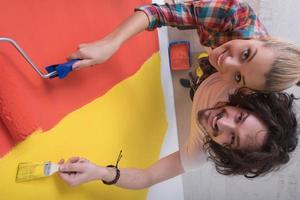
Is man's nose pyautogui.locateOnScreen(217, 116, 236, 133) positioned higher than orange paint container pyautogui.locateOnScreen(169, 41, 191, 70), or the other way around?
man's nose pyautogui.locateOnScreen(217, 116, 236, 133)

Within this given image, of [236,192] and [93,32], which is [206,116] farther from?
[236,192]

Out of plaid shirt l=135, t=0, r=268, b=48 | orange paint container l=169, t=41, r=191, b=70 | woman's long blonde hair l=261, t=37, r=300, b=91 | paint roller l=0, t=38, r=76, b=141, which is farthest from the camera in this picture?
orange paint container l=169, t=41, r=191, b=70

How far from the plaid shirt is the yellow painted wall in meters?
0.21

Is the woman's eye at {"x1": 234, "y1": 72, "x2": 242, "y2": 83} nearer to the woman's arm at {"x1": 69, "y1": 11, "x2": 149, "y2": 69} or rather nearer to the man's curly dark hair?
the man's curly dark hair

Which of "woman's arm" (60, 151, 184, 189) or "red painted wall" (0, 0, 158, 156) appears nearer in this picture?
"red painted wall" (0, 0, 158, 156)

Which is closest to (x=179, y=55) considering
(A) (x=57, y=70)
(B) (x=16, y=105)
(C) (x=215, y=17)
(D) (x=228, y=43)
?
(C) (x=215, y=17)

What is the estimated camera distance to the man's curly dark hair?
2.65ft

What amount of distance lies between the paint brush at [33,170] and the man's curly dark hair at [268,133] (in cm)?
45

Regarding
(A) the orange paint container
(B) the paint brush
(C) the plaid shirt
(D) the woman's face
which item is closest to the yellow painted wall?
(B) the paint brush

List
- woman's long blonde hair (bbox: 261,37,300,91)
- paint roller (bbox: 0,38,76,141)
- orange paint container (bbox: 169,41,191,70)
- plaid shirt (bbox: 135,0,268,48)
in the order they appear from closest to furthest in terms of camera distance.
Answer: paint roller (bbox: 0,38,76,141) < woman's long blonde hair (bbox: 261,37,300,91) < plaid shirt (bbox: 135,0,268,48) < orange paint container (bbox: 169,41,191,70)

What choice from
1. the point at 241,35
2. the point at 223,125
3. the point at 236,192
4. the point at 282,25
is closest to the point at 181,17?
the point at 241,35

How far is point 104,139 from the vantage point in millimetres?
884

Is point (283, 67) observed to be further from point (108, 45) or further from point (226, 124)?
point (108, 45)

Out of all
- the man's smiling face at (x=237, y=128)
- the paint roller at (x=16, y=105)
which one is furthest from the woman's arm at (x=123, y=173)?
the man's smiling face at (x=237, y=128)
